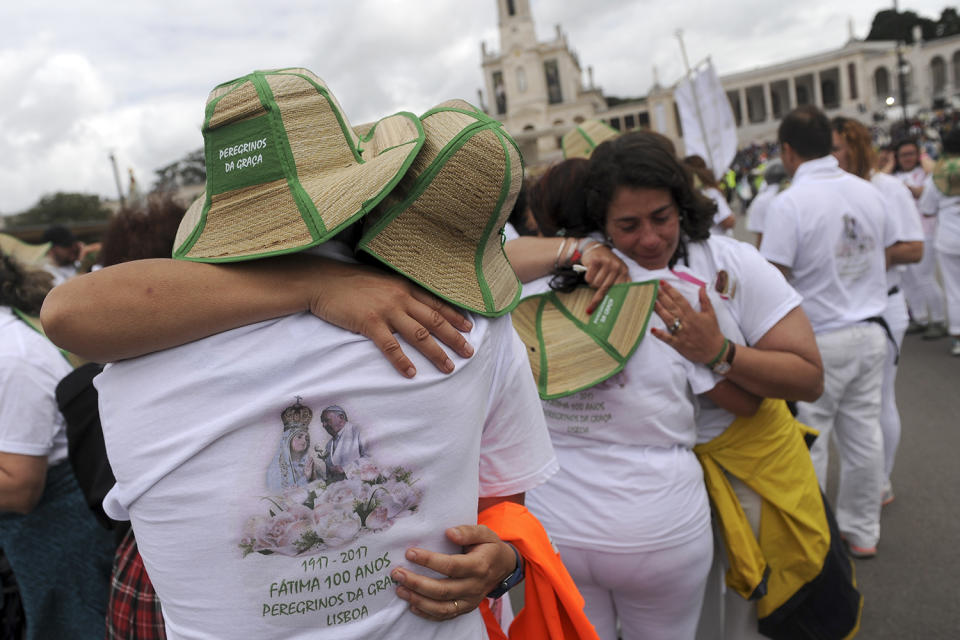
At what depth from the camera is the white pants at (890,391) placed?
13.0 ft

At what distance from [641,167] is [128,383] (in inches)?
63.6

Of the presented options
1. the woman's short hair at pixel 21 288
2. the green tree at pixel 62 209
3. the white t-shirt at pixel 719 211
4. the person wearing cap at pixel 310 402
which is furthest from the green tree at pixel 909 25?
the person wearing cap at pixel 310 402

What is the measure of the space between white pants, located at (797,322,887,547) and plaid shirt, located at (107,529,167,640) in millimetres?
3105

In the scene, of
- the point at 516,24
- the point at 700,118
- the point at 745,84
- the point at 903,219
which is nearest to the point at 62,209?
the point at 516,24

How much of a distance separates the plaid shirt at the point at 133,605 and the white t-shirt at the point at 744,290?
179 centimetres

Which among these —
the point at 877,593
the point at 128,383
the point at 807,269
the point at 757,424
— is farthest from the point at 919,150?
the point at 128,383

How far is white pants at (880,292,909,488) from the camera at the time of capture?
395cm

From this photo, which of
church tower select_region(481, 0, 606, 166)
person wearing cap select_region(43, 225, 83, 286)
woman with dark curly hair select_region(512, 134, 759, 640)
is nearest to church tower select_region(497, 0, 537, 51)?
church tower select_region(481, 0, 606, 166)

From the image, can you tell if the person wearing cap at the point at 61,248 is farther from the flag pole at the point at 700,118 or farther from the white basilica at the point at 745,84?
the white basilica at the point at 745,84

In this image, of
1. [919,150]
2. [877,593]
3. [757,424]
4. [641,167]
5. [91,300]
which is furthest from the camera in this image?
[919,150]

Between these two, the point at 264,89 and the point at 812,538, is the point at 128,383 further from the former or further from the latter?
the point at 812,538

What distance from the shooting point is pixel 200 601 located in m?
1.12

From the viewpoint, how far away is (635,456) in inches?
84.0

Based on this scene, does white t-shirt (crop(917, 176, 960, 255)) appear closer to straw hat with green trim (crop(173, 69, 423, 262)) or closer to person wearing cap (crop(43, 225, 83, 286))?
straw hat with green trim (crop(173, 69, 423, 262))
